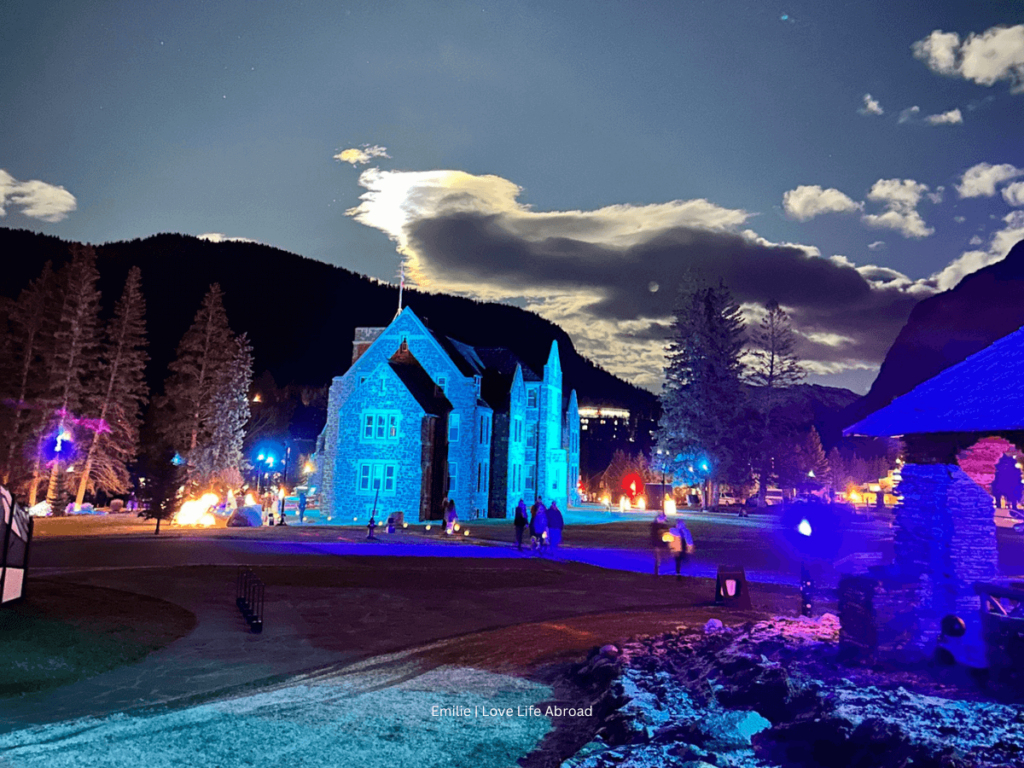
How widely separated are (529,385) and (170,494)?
26309mm

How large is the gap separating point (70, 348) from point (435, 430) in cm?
2409

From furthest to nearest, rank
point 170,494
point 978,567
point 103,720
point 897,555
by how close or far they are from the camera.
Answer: point 170,494, point 897,555, point 978,567, point 103,720

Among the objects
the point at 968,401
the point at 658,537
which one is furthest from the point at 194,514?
the point at 968,401

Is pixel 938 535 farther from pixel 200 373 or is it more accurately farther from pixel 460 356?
pixel 200 373

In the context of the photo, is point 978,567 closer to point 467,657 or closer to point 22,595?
point 467,657

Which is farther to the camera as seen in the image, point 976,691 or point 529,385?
point 529,385

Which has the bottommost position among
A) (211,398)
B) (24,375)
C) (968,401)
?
(968,401)

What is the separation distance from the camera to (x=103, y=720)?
751cm

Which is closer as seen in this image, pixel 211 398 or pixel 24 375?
pixel 24 375

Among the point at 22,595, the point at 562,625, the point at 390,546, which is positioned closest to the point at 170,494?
the point at 390,546

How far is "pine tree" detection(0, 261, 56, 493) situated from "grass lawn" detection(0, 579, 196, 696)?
3321 cm

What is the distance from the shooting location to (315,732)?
739 centimetres

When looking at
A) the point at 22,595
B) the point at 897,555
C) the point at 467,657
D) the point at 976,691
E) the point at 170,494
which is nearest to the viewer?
the point at 976,691

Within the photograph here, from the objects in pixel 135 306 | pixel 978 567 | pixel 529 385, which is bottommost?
pixel 978 567
